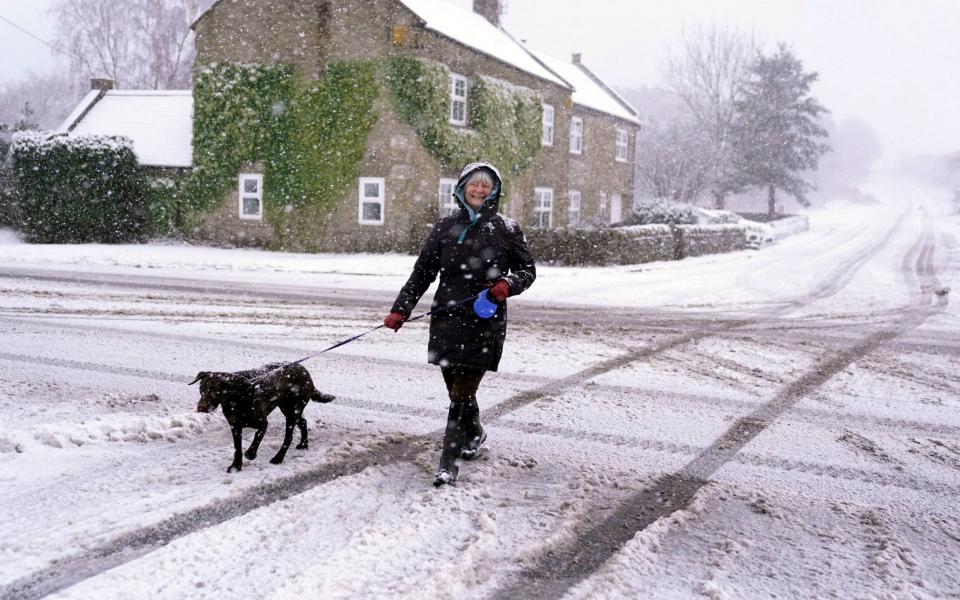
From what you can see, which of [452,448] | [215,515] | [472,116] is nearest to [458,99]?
[472,116]

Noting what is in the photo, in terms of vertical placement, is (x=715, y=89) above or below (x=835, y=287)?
above

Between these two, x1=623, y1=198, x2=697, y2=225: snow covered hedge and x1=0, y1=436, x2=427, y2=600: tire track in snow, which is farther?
x1=623, y1=198, x2=697, y2=225: snow covered hedge

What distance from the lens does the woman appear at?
436cm

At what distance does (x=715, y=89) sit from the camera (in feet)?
168

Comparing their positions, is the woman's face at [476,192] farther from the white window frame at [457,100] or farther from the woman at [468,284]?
the white window frame at [457,100]

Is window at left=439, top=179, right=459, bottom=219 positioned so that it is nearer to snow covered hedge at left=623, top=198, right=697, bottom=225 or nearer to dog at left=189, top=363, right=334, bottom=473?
snow covered hedge at left=623, top=198, right=697, bottom=225

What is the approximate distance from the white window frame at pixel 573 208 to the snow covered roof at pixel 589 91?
3.68m

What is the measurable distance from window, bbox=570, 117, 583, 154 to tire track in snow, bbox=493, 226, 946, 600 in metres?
24.5

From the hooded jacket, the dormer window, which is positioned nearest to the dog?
the hooded jacket

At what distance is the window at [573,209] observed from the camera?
3178 centimetres

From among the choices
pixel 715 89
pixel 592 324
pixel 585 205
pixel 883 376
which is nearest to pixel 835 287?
pixel 592 324

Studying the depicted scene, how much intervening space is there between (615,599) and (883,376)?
5630 mm

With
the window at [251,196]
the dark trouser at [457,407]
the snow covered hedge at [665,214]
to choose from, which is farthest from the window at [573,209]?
the dark trouser at [457,407]

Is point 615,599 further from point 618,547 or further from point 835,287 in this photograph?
point 835,287
